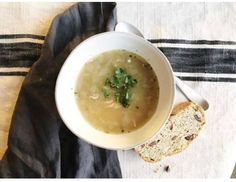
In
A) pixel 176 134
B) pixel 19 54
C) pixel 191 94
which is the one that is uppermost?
pixel 19 54

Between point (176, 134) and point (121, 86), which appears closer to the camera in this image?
point (121, 86)

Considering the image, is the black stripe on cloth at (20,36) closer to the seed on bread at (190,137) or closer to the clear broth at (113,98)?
the clear broth at (113,98)

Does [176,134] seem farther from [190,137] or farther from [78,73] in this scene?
[78,73]

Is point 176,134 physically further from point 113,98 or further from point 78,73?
point 78,73

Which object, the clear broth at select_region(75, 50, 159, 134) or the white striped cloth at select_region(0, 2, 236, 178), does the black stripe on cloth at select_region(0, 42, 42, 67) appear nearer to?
the white striped cloth at select_region(0, 2, 236, 178)

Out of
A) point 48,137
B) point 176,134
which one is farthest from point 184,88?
point 48,137

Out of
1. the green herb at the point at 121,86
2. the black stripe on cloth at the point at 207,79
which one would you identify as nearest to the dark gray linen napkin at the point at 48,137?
the green herb at the point at 121,86

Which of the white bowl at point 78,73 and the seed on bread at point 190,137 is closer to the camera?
the white bowl at point 78,73

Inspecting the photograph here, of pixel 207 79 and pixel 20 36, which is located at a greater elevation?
pixel 20 36
